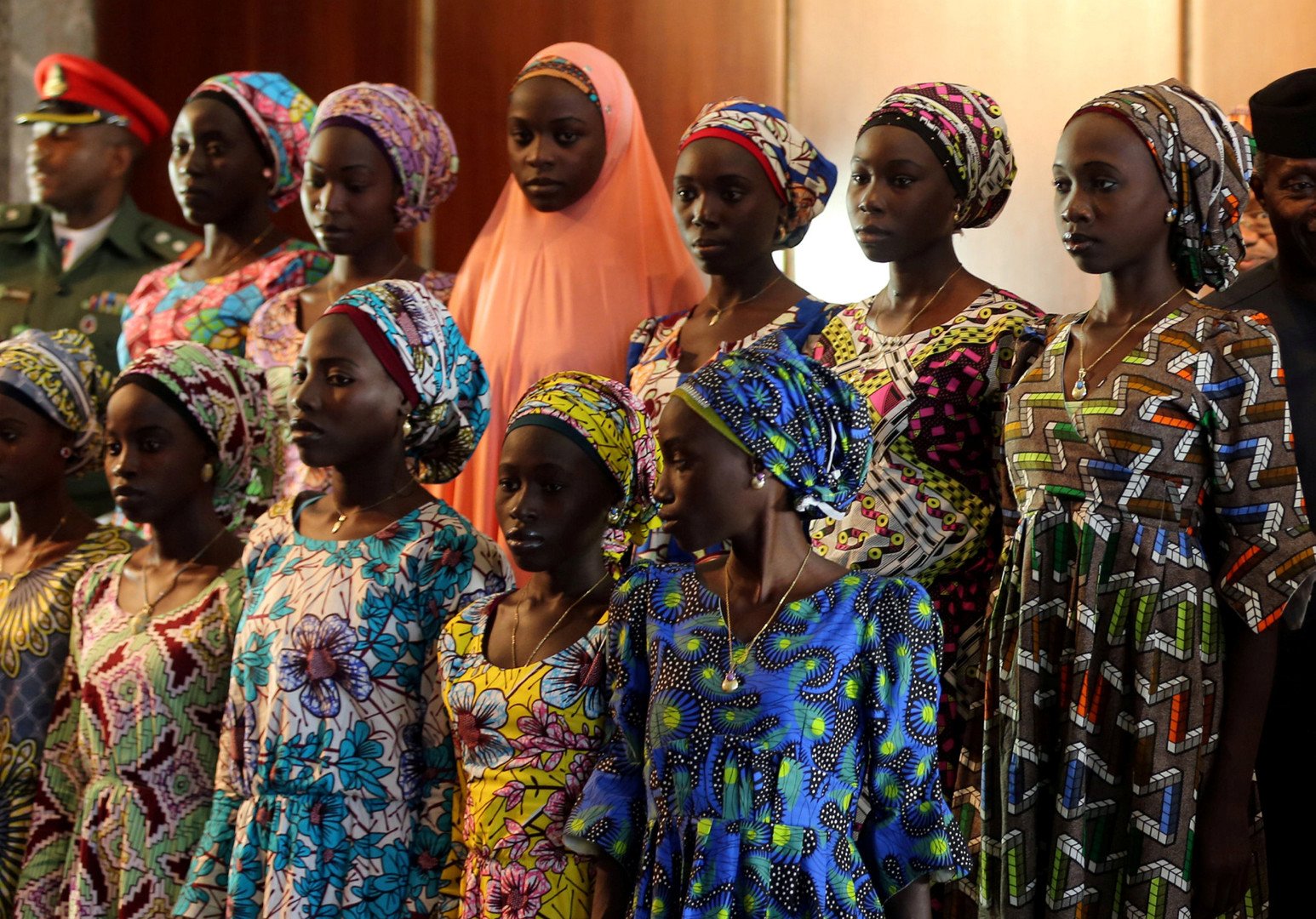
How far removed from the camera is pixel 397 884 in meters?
3.21

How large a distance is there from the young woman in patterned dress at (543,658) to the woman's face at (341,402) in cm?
39

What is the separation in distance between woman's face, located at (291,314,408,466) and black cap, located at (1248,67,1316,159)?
6.04ft

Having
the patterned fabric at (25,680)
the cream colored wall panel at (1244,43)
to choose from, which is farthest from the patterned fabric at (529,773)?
the cream colored wall panel at (1244,43)

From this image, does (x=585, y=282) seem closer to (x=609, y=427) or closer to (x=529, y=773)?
(x=609, y=427)

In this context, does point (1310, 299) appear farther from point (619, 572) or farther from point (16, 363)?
point (16, 363)

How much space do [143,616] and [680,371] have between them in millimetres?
1330

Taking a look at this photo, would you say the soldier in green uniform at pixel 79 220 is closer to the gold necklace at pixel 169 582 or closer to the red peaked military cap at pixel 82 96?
the red peaked military cap at pixel 82 96

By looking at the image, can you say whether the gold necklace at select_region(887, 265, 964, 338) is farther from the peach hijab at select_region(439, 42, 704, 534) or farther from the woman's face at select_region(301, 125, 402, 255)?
the woman's face at select_region(301, 125, 402, 255)

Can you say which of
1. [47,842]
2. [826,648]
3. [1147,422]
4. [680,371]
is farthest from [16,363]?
[1147,422]

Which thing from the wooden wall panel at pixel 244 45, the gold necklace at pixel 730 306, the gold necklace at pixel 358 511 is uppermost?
the wooden wall panel at pixel 244 45

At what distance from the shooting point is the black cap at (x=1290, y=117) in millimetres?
3326

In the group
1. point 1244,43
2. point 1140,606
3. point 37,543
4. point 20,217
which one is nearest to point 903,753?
point 1140,606

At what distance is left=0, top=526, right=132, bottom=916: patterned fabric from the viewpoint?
13.2 feet

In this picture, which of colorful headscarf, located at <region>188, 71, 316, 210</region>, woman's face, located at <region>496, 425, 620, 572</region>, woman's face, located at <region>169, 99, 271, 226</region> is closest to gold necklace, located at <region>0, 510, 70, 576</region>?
woman's face, located at <region>169, 99, 271, 226</region>
